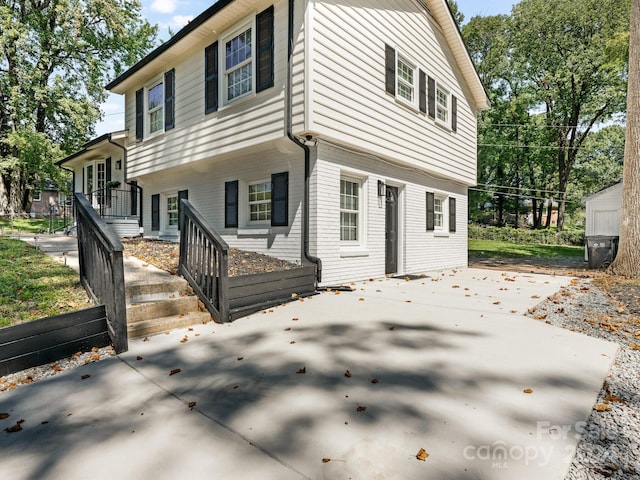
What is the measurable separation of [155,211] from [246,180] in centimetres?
492

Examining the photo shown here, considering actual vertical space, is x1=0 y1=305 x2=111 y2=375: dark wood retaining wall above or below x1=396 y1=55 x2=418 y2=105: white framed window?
below

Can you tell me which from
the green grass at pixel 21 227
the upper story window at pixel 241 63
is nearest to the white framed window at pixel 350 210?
the upper story window at pixel 241 63

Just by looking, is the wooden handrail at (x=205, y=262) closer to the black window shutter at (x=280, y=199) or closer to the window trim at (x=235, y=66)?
the black window shutter at (x=280, y=199)

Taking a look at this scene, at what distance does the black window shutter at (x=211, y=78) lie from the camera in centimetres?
799

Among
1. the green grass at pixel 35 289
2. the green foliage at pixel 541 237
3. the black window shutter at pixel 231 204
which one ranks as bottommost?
the green grass at pixel 35 289

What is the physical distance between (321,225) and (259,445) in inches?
193

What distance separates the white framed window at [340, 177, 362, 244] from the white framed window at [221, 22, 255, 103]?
2.79 m

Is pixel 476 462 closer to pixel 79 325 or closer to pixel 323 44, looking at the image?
pixel 79 325

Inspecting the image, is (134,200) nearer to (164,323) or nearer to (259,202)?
(259,202)

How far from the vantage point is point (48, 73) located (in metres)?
18.9

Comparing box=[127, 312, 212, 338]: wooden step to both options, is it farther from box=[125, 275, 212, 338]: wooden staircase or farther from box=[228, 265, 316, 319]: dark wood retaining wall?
box=[228, 265, 316, 319]: dark wood retaining wall

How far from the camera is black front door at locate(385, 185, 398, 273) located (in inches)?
341

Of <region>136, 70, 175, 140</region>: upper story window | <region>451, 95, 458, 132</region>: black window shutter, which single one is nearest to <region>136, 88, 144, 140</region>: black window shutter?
<region>136, 70, 175, 140</region>: upper story window

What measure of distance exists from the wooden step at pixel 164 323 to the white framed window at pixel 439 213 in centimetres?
831
